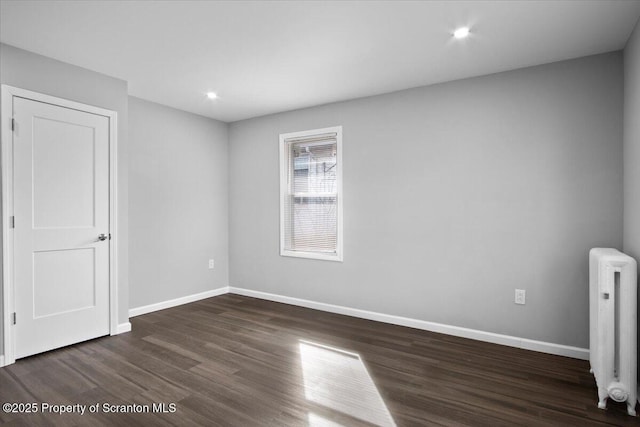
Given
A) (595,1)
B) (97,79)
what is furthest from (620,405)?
(97,79)

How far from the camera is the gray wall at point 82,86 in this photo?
290 cm

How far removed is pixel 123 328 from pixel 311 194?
8.22ft

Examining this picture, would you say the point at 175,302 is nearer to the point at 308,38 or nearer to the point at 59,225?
the point at 59,225

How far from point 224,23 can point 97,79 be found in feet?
5.58

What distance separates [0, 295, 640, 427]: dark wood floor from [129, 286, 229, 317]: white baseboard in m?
0.53

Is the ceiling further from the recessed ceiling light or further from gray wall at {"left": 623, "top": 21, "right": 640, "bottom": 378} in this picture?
gray wall at {"left": 623, "top": 21, "right": 640, "bottom": 378}

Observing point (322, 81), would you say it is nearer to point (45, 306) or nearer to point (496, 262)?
point (496, 262)

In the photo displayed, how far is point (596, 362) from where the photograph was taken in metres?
2.36

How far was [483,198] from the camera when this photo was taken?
3.39 meters

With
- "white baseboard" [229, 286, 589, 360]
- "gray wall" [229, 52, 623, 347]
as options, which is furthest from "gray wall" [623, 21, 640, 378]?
"white baseboard" [229, 286, 589, 360]

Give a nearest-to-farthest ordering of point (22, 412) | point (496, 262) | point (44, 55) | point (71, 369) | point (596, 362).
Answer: point (22, 412) → point (596, 362) → point (71, 369) → point (44, 55) → point (496, 262)

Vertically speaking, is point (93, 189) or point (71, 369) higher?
point (93, 189)

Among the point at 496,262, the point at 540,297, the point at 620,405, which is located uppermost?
the point at 496,262

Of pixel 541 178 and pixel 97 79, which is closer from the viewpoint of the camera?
pixel 541 178
